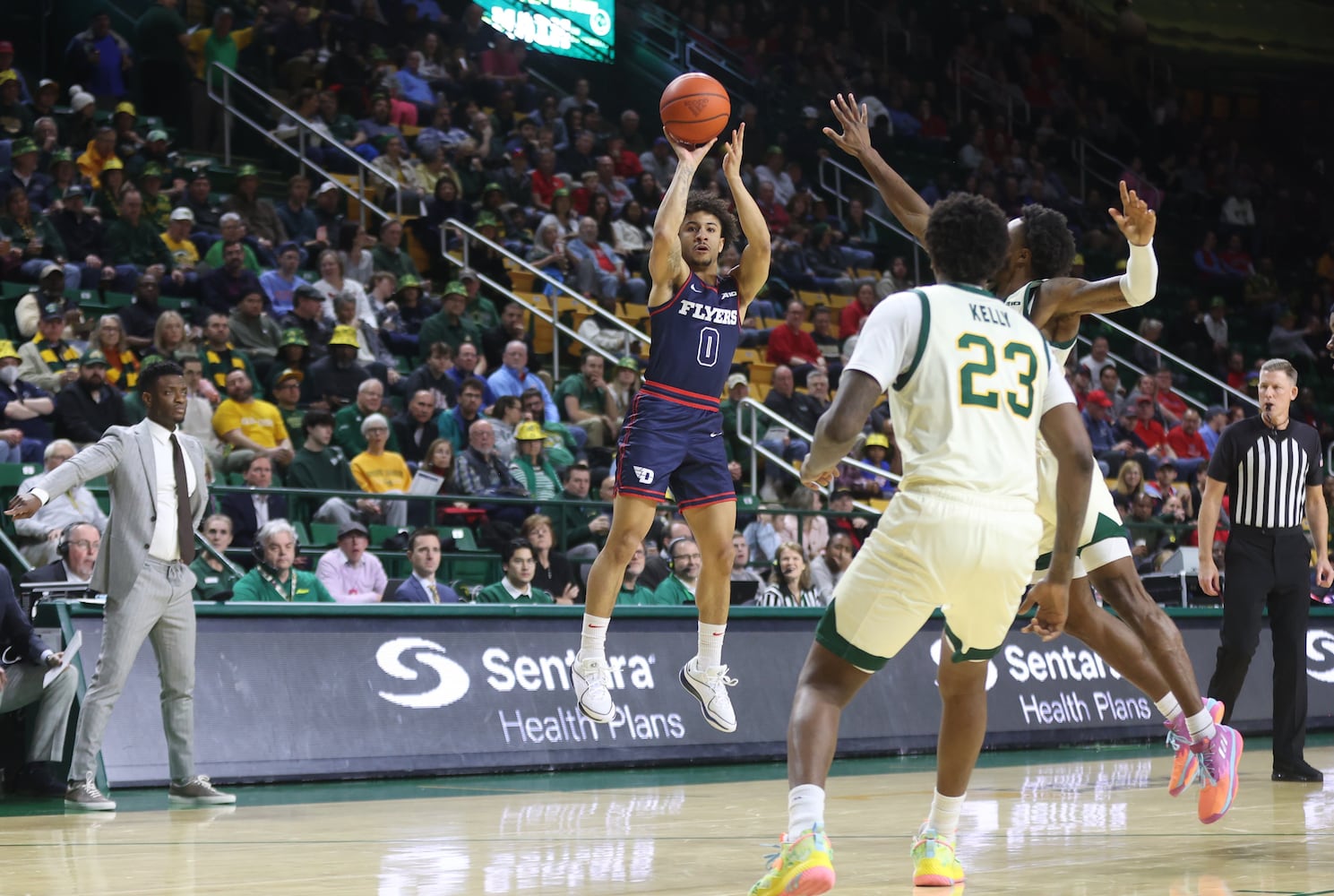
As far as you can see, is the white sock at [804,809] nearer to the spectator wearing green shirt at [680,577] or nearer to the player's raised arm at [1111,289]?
the player's raised arm at [1111,289]

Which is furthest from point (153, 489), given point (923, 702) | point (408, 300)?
point (408, 300)

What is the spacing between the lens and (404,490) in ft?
43.1

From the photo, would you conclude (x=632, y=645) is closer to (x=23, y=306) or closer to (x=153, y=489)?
(x=153, y=489)

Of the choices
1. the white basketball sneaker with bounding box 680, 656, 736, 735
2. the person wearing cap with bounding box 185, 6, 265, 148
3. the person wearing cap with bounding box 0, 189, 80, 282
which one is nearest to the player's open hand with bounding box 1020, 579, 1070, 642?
the white basketball sneaker with bounding box 680, 656, 736, 735

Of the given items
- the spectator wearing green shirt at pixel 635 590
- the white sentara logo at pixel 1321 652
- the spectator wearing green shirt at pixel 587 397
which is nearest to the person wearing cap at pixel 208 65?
the spectator wearing green shirt at pixel 587 397

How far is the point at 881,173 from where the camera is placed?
6840mm

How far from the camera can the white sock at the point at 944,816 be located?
5227 millimetres

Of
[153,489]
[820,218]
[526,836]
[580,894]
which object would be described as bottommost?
[526,836]

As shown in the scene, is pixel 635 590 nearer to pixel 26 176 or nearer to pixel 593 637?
pixel 593 637

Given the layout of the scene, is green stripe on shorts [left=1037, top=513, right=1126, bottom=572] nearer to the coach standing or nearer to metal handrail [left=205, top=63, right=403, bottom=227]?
the coach standing

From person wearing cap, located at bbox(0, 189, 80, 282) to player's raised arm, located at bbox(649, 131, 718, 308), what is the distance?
8.41 metres

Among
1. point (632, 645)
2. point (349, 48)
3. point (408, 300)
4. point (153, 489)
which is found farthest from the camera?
point (349, 48)

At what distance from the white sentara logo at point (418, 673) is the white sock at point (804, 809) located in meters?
5.90

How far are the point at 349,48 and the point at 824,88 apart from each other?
8.34m
